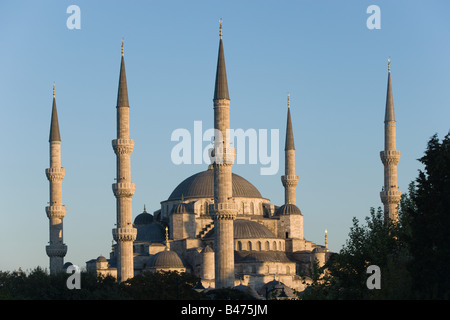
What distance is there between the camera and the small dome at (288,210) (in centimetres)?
7312

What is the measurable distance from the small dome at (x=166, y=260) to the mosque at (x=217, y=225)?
5cm

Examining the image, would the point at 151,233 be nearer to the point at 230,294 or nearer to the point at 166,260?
the point at 166,260

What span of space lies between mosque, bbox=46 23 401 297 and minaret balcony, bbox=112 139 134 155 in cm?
6

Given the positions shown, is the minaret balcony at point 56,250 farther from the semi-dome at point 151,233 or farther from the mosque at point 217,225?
the semi-dome at point 151,233

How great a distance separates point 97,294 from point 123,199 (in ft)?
60.1

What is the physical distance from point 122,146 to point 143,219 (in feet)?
65.3

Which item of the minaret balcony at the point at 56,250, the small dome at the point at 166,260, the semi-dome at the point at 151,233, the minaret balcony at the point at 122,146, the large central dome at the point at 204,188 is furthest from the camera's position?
the large central dome at the point at 204,188

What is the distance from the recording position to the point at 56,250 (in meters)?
63.8

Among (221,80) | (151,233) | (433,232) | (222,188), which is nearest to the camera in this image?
(433,232)

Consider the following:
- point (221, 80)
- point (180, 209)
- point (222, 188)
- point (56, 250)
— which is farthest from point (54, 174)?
point (221, 80)

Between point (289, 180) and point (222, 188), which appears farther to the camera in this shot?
point (289, 180)

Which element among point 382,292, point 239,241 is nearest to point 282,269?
point 239,241

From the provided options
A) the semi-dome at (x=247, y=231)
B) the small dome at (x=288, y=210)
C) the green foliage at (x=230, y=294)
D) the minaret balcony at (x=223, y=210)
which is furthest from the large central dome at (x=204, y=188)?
the green foliage at (x=230, y=294)
